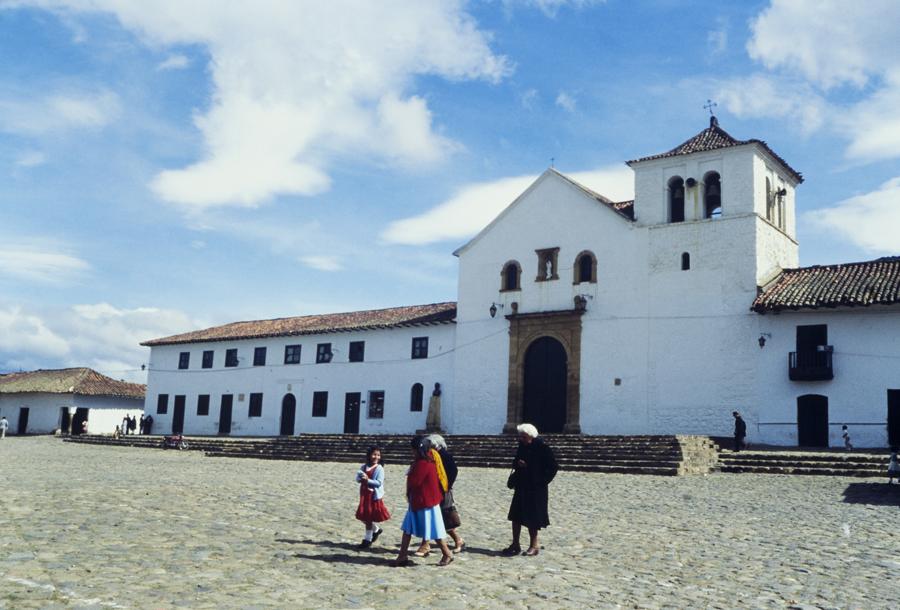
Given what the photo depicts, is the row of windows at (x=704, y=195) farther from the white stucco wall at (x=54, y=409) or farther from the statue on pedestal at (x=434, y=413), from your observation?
the white stucco wall at (x=54, y=409)

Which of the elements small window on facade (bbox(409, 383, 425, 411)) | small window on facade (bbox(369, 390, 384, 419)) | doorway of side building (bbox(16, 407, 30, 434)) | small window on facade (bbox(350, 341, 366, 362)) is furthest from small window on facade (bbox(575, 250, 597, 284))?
doorway of side building (bbox(16, 407, 30, 434))

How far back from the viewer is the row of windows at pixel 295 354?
33.8 m

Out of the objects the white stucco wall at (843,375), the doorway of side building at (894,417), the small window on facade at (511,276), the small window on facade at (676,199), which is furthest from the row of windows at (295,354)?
the doorway of side building at (894,417)

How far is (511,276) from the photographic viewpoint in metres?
31.3

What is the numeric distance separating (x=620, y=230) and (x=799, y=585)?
73.4 ft

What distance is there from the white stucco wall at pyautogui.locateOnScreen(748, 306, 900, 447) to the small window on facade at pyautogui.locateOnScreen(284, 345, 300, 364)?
20.8 metres

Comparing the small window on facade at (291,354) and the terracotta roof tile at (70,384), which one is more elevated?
the small window on facade at (291,354)

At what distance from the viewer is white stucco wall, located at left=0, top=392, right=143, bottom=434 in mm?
46344

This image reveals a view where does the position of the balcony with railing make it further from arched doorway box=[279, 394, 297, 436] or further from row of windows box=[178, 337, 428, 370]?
arched doorway box=[279, 394, 297, 436]

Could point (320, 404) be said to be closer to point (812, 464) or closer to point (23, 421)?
point (23, 421)

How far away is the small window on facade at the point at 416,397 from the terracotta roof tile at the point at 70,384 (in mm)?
22191

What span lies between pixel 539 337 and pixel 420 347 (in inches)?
237

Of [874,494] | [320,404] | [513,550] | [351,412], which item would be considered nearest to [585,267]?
[351,412]

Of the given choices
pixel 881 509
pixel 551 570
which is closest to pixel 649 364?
pixel 881 509
